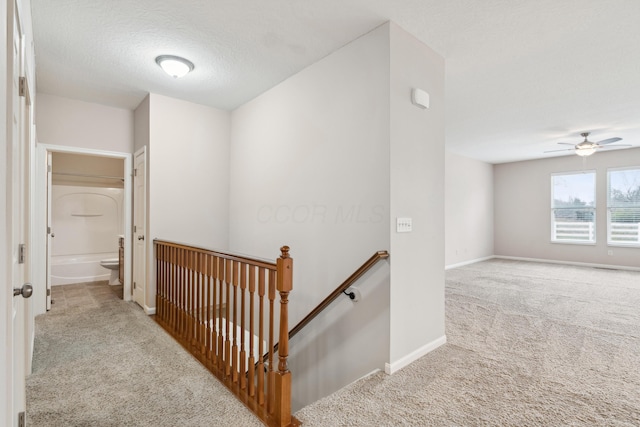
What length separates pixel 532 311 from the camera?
12.8 feet

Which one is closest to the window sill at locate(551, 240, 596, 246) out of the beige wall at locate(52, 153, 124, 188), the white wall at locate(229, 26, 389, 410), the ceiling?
the ceiling

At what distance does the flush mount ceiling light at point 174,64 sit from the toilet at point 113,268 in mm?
3617

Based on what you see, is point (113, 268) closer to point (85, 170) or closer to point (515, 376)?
point (85, 170)

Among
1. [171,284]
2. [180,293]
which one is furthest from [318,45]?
[171,284]

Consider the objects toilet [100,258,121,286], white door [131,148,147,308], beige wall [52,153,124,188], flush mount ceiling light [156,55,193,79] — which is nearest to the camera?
flush mount ceiling light [156,55,193,79]

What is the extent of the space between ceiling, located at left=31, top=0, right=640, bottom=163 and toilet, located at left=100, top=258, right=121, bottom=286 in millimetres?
2556

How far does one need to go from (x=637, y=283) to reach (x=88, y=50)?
8.29m

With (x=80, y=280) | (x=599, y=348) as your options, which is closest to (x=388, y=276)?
(x=599, y=348)

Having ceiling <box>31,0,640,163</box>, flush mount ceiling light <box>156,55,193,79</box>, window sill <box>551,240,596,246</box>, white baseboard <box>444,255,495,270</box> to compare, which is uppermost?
ceiling <box>31,0,640,163</box>

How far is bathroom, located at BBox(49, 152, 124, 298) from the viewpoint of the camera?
558cm

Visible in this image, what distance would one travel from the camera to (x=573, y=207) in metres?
7.44

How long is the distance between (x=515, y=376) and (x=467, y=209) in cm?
589

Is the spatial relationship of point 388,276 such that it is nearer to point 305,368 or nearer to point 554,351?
point 305,368

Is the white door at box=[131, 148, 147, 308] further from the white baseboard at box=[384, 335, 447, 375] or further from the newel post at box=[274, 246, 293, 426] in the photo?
the white baseboard at box=[384, 335, 447, 375]
